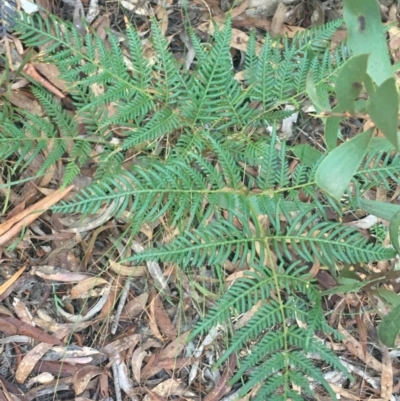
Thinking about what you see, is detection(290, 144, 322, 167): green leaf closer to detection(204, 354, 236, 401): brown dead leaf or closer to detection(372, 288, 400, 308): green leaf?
detection(372, 288, 400, 308): green leaf

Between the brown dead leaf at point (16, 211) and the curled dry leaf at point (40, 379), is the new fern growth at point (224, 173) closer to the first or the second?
the brown dead leaf at point (16, 211)

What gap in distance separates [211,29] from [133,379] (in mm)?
1185

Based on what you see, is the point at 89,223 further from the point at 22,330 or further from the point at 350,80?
the point at 350,80

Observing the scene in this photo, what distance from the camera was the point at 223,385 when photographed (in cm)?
161

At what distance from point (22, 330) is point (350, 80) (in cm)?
126

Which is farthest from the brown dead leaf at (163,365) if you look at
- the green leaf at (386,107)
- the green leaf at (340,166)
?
the green leaf at (386,107)

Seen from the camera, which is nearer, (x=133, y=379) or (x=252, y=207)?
(x=252, y=207)

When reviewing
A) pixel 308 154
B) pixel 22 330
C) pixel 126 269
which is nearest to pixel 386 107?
pixel 308 154

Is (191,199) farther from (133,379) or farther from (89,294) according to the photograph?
(133,379)

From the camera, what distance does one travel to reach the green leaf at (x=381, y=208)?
1273mm

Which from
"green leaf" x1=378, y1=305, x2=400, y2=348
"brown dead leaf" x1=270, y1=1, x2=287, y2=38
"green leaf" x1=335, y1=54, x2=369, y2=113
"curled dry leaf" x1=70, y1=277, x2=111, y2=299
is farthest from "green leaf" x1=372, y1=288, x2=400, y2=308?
"brown dead leaf" x1=270, y1=1, x2=287, y2=38

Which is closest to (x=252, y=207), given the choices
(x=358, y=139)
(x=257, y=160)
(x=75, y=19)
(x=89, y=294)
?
(x=257, y=160)

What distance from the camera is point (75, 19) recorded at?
5.40 feet

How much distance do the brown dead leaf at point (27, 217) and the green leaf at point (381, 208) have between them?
0.88 m
